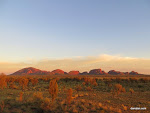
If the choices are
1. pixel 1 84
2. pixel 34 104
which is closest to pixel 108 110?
pixel 34 104

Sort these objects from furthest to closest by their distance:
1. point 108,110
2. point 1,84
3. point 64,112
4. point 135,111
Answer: point 1,84 → point 135,111 → point 108,110 → point 64,112

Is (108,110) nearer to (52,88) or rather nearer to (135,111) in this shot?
(135,111)

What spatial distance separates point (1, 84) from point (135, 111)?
21.9 metres

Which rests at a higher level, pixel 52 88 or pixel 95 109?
pixel 52 88

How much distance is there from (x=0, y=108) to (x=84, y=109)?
603 cm

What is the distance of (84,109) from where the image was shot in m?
10.0

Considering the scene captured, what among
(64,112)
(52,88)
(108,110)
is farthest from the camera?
(52,88)

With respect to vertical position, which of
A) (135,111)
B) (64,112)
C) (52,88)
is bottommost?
(135,111)

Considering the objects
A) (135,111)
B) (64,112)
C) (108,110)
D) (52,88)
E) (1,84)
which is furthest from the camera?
(1,84)

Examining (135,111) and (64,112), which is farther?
(135,111)

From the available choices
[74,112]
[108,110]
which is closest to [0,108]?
[74,112]

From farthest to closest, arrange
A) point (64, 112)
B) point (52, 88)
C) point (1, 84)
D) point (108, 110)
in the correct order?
1. point (1, 84)
2. point (52, 88)
3. point (108, 110)
4. point (64, 112)

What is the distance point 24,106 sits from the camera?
33.4ft

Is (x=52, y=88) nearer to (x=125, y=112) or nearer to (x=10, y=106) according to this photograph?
(x=10, y=106)
